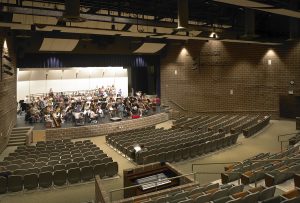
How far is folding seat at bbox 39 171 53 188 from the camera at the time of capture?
905cm

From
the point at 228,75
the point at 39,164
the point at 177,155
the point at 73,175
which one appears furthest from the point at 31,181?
the point at 228,75

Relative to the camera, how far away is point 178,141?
12.8m

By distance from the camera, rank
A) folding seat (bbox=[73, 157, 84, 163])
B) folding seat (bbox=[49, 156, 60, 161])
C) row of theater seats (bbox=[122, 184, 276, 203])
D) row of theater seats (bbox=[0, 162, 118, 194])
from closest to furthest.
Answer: row of theater seats (bbox=[122, 184, 276, 203]), row of theater seats (bbox=[0, 162, 118, 194]), folding seat (bbox=[73, 157, 84, 163]), folding seat (bbox=[49, 156, 60, 161])

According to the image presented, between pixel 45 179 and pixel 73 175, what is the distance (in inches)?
31.7

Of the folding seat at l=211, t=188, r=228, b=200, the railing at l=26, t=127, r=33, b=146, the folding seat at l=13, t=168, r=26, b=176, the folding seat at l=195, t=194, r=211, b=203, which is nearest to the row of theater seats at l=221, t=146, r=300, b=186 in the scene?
the folding seat at l=211, t=188, r=228, b=200

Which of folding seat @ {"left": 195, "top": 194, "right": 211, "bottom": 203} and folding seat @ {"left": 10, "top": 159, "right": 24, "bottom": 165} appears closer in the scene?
folding seat @ {"left": 195, "top": 194, "right": 211, "bottom": 203}

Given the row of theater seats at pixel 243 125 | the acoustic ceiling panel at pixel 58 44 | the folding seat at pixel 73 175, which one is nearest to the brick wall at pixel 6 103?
the acoustic ceiling panel at pixel 58 44

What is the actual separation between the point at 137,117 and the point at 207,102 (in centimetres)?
569

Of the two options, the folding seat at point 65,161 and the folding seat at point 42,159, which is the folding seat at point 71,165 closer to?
the folding seat at point 65,161

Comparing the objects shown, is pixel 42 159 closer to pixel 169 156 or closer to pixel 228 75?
pixel 169 156

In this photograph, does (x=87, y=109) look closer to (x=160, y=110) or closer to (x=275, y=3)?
(x=160, y=110)

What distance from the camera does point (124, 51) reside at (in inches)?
872

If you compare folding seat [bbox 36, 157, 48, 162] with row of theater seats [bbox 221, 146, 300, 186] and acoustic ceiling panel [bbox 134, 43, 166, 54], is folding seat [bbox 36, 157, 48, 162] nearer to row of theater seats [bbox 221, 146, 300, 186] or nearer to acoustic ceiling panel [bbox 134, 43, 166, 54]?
row of theater seats [bbox 221, 146, 300, 186]

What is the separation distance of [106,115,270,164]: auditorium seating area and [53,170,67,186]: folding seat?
276 cm
